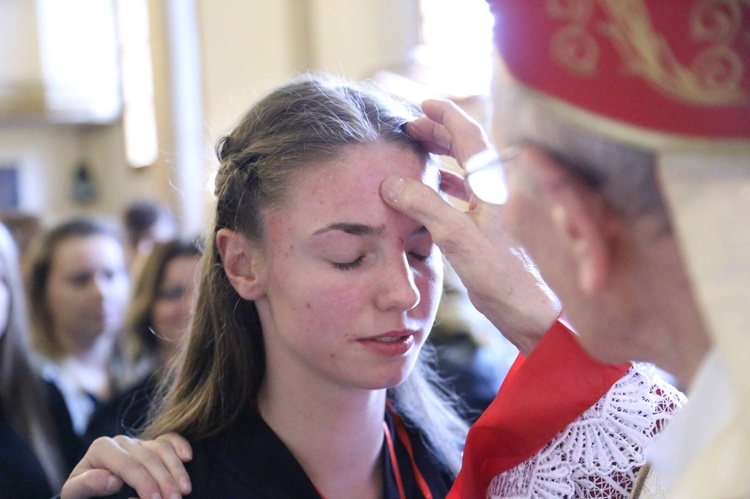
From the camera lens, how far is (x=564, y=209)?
761 millimetres

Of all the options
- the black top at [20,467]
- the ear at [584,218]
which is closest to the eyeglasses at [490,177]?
the ear at [584,218]

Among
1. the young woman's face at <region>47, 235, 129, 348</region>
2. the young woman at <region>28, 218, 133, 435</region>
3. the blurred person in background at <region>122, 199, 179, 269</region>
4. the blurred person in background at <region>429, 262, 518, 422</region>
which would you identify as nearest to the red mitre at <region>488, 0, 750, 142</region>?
the blurred person in background at <region>429, 262, 518, 422</region>

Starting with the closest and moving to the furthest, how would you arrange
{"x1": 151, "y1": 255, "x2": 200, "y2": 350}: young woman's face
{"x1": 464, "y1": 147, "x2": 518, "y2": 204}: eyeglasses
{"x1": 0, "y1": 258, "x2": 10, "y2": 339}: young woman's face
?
{"x1": 464, "y1": 147, "x2": 518, "y2": 204}: eyeglasses < {"x1": 0, "y1": 258, "x2": 10, "y2": 339}: young woman's face < {"x1": 151, "y1": 255, "x2": 200, "y2": 350}: young woman's face

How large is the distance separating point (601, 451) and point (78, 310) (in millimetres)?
2415

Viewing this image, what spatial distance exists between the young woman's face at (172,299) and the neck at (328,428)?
1458 millimetres

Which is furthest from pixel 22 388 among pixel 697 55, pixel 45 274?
pixel 697 55

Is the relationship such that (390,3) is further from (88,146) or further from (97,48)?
(88,146)

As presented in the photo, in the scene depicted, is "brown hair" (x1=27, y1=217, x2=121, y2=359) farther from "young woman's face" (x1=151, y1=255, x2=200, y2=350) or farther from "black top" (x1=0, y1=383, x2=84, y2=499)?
"black top" (x1=0, y1=383, x2=84, y2=499)

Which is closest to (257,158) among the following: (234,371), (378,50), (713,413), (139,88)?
(234,371)

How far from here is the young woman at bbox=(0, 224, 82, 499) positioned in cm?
217

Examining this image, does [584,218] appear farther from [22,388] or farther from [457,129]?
[22,388]

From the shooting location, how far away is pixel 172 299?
2.99 m

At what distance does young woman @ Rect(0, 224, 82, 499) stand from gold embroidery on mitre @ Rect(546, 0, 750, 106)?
1.88 meters

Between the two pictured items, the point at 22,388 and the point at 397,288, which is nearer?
the point at 397,288
